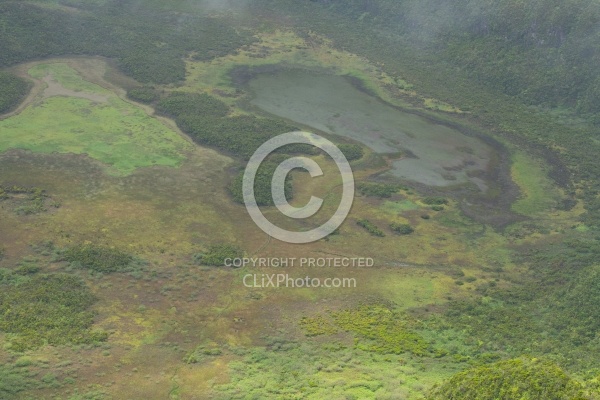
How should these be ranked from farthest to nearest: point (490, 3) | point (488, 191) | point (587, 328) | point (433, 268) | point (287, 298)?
1. point (490, 3)
2. point (488, 191)
3. point (433, 268)
4. point (287, 298)
5. point (587, 328)

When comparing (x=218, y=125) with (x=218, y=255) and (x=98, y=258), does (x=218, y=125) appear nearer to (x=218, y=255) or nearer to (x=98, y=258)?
(x=218, y=255)

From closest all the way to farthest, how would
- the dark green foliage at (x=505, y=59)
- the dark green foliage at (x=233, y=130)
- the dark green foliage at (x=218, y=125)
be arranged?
the dark green foliage at (x=233, y=130), the dark green foliage at (x=218, y=125), the dark green foliage at (x=505, y=59)

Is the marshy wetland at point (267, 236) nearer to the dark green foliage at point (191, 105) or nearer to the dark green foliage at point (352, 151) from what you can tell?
the dark green foliage at point (191, 105)

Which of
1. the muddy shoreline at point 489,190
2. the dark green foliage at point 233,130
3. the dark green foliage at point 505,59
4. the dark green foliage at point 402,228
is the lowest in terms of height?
A: the dark green foliage at point 233,130

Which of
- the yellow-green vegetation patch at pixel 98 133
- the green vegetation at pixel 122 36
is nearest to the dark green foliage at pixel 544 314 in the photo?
the yellow-green vegetation patch at pixel 98 133

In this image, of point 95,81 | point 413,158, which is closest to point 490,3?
point 413,158

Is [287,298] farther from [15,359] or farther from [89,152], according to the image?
[89,152]

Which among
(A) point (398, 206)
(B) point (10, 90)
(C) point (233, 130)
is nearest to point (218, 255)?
(A) point (398, 206)

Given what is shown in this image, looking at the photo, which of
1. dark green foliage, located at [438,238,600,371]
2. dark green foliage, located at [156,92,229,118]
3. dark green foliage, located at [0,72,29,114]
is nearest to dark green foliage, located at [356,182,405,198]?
dark green foliage, located at [438,238,600,371]
